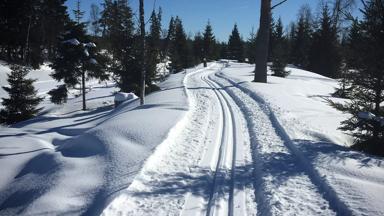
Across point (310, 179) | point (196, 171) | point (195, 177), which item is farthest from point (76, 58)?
point (310, 179)

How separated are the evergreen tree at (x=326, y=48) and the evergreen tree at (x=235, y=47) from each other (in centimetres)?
2773

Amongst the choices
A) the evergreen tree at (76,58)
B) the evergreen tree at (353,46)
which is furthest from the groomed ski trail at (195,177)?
the evergreen tree at (76,58)

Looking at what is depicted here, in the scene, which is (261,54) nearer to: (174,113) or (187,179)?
(174,113)

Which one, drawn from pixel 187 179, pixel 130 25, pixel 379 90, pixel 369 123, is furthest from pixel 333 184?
pixel 130 25

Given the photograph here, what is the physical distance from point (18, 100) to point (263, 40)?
1860 centimetres

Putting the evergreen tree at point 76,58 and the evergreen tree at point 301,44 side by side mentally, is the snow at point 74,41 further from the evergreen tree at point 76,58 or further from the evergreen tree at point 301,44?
the evergreen tree at point 301,44

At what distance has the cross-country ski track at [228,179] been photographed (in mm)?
5105

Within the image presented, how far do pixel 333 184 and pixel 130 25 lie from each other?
2255 centimetres

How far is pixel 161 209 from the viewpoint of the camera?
5109mm

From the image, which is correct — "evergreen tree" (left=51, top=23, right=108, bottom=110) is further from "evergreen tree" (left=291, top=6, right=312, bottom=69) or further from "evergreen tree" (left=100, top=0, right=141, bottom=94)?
"evergreen tree" (left=291, top=6, right=312, bottom=69)

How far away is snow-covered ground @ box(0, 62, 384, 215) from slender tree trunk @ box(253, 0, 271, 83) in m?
12.7

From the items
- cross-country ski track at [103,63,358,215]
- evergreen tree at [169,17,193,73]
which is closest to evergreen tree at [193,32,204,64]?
evergreen tree at [169,17,193,73]

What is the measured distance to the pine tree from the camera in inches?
838

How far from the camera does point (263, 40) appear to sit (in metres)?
A: 22.9
